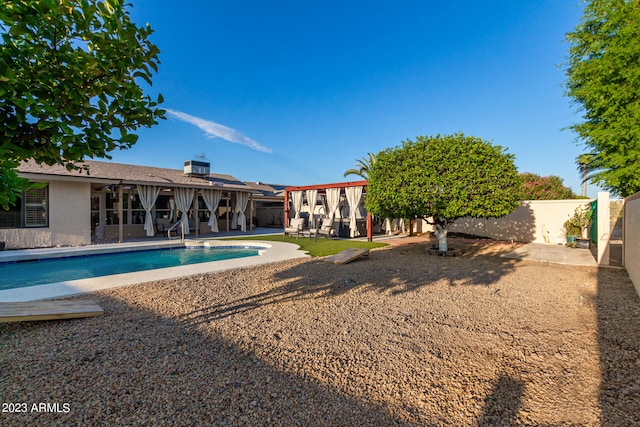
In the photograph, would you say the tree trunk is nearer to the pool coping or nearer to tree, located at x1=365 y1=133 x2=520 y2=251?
tree, located at x1=365 y1=133 x2=520 y2=251

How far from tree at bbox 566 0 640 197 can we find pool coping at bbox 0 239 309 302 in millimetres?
11005

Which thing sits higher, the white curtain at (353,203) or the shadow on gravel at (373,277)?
the white curtain at (353,203)

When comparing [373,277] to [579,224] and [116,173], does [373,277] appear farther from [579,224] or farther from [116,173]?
[116,173]

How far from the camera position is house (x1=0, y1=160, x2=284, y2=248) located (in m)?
11.2

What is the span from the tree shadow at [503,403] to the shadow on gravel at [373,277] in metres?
3.02

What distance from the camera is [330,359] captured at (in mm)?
3148

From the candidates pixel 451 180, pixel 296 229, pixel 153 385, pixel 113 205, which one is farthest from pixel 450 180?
pixel 113 205

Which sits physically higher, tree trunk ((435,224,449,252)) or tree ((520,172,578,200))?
tree ((520,172,578,200))

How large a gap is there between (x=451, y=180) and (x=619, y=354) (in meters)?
6.14

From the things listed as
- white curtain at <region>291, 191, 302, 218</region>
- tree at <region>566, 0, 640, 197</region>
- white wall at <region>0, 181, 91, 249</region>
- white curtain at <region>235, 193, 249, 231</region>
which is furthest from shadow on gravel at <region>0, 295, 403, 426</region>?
white curtain at <region>235, 193, 249, 231</region>

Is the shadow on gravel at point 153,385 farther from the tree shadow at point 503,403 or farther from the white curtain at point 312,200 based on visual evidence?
the white curtain at point 312,200

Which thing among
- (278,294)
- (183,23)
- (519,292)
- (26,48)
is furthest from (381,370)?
(183,23)

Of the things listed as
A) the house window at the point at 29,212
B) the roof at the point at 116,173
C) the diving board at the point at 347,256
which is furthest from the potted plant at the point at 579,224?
the house window at the point at 29,212

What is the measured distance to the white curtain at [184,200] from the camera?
15.4 m
